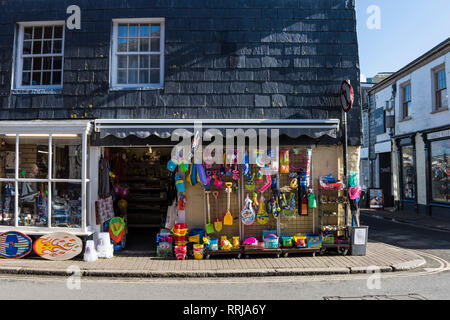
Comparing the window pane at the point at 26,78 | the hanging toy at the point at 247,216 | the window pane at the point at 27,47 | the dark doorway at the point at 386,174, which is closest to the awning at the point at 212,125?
the hanging toy at the point at 247,216

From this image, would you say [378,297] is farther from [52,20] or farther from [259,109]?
[52,20]

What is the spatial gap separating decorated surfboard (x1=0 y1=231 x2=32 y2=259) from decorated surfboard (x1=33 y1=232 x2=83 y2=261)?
0.23m

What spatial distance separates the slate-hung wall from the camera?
8.38 metres

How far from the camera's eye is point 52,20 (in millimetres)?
8758

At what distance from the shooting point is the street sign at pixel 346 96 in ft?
25.2

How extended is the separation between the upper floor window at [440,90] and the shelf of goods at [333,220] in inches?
392

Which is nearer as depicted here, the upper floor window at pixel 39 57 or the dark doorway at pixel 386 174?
the upper floor window at pixel 39 57

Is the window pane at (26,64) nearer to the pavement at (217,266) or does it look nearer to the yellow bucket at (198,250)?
the pavement at (217,266)

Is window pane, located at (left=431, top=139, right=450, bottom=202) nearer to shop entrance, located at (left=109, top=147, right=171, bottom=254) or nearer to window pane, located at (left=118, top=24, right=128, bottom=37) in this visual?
shop entrance, located at (left=109, top=147, right=171, bottom=254)

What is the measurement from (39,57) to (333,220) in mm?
8384

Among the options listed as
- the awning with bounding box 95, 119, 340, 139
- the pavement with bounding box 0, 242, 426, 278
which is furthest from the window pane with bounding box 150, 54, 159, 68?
the pavement with bounding box 0, 242, 426, 278

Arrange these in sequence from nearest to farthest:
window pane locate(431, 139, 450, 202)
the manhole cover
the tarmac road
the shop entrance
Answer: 1. the manhole cover
2. the tarmac road
3. the shop entrance
4. window pane locate(431, 139, 450, 202)
